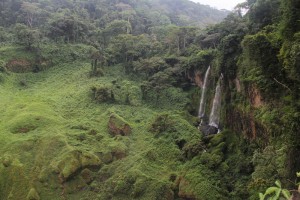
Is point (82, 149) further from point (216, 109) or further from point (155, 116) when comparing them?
point (216, 109)

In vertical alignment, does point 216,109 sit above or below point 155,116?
above

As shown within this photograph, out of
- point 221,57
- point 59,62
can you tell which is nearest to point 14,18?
point 59,62

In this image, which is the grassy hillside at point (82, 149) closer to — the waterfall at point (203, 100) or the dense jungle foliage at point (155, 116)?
the dense jungle foliage at point (155, 116)

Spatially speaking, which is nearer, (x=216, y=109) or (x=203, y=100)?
(x=216, y=109)

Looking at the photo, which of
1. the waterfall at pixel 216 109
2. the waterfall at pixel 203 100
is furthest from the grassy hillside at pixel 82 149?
the waterfall at pixel 216 109

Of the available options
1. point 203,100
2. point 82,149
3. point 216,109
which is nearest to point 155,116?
point 203,100

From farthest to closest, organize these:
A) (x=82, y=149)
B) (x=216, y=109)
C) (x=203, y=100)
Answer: (x=203, y=100), (x=216, y=109), (x=82, y=149)

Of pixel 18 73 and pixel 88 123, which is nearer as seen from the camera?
pixel 88 123

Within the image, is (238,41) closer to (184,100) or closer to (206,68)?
(206,68)

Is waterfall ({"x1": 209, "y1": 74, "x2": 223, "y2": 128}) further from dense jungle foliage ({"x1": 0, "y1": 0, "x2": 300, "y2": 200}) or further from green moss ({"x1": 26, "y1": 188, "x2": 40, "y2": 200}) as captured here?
green moss ({"x1": 26, "y1": 188, "x2": 40, "y2": 200})
